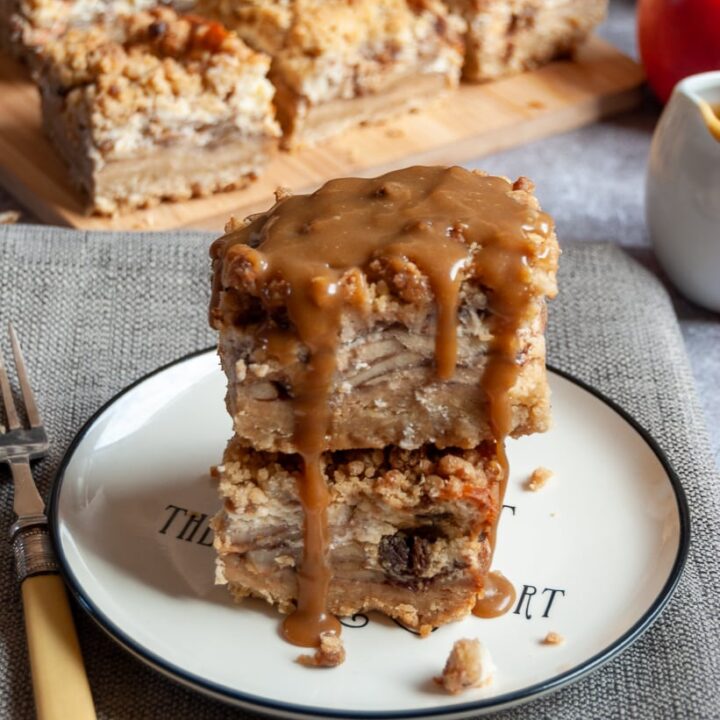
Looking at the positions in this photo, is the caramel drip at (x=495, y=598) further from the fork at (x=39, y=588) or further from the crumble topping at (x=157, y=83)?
the crumble topping at (x=157, y=83)

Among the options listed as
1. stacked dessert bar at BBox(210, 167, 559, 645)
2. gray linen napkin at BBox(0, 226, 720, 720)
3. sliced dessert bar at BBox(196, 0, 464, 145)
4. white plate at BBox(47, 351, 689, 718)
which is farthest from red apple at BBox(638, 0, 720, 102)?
stacked dessert bar at BBox(210, 167, 559, 645)

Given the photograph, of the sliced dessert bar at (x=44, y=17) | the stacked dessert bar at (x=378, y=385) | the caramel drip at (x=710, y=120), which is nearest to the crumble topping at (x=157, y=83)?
the sliced dessert bar at (x=44, y=17)

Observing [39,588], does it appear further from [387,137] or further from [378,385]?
[387,137]

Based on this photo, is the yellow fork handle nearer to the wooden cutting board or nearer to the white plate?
Answer: the white plate

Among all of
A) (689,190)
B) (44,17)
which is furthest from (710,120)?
(44,17)

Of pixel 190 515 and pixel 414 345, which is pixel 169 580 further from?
pixel 414 345

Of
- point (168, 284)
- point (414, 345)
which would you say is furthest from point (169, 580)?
point (168, 284)
